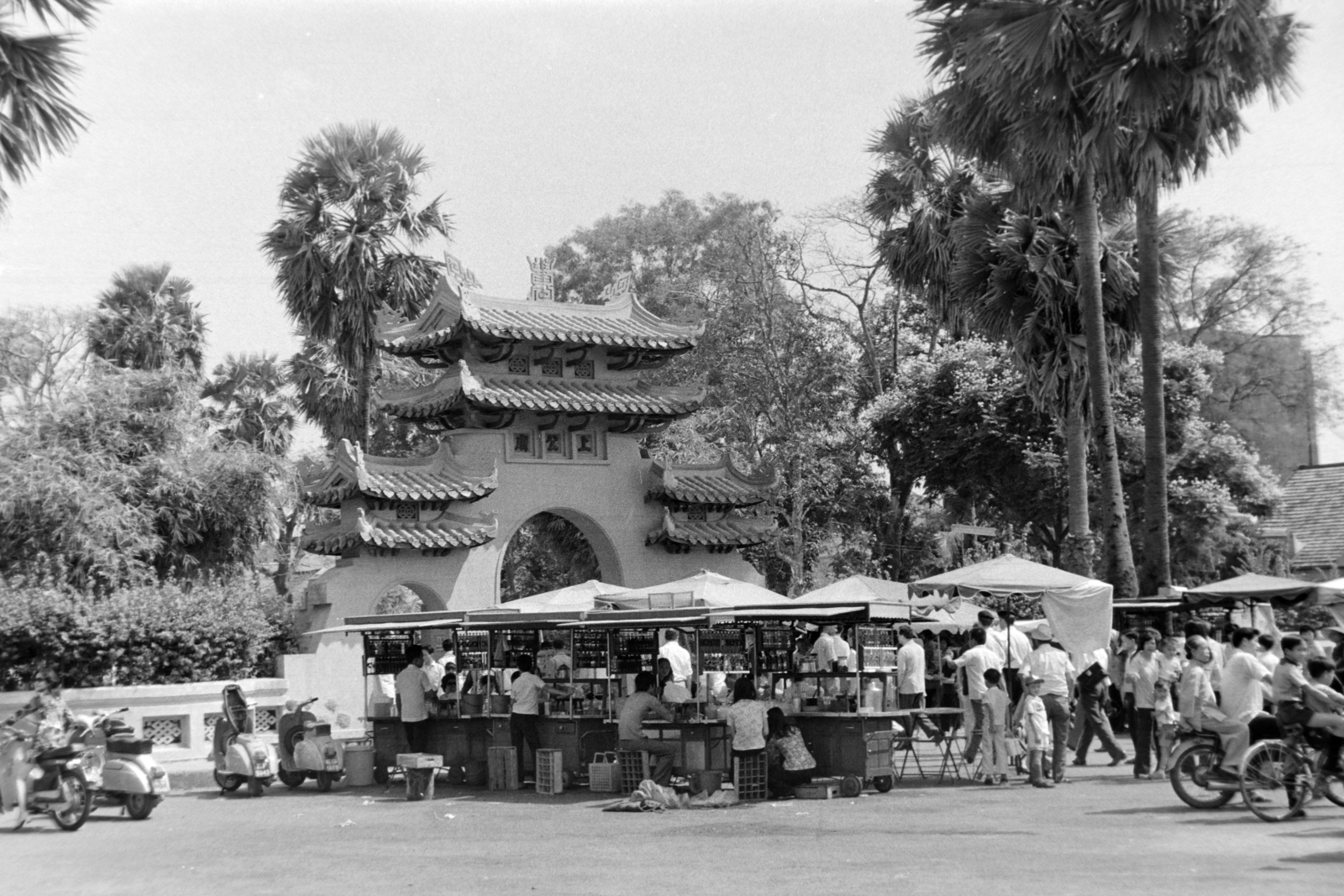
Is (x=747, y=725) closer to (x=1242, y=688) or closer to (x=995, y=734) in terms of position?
(x=995, y=734)

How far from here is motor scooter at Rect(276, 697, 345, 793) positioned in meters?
19.8

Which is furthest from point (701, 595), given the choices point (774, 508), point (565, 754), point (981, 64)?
point (774, 508)

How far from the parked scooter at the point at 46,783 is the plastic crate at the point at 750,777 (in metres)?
7.02

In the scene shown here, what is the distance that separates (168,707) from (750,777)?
10.4 m

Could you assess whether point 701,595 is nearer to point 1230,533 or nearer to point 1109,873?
point 1109,873

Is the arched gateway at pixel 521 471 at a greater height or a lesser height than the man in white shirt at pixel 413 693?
greater

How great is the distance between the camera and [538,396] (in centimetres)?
2830

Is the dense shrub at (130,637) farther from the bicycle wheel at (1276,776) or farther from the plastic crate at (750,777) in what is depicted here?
the bicycle wheel at (1276,776)

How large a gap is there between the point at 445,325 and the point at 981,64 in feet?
38.9

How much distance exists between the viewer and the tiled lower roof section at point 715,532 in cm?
2923

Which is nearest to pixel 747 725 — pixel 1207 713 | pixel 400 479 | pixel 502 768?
pixel 502 768

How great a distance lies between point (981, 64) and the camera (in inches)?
827

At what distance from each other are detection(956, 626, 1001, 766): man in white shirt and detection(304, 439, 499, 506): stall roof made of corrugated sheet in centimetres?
1202

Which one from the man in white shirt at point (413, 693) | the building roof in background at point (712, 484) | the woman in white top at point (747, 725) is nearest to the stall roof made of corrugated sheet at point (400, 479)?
the building roof in background at point (712, 484)
